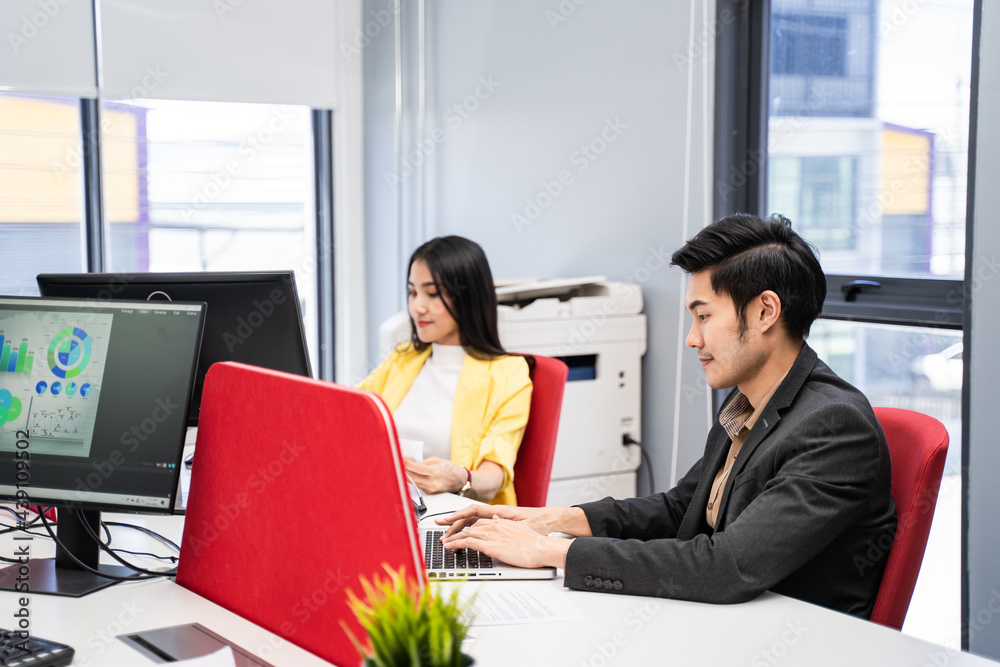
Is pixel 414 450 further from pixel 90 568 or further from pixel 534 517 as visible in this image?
pixel 90 568

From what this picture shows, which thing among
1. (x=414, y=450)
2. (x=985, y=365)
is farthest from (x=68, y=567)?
(x=985, y=365)

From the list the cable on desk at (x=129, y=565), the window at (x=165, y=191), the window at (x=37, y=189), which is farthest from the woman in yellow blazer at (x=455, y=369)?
the window at (x=37, y=189)

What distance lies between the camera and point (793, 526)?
1227 millimetres

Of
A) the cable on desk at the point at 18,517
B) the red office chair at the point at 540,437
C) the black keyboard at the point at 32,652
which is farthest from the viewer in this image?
the red office chair at the point at 540,437

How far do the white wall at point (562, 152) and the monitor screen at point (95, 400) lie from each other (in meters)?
1.72

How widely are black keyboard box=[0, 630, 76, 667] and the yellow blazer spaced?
109cm

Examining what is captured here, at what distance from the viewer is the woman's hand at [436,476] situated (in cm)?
187

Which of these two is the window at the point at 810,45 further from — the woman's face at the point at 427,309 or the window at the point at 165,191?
the window at the point at 165,191

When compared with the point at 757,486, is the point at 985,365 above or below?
above

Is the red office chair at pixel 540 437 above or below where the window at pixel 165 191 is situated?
below

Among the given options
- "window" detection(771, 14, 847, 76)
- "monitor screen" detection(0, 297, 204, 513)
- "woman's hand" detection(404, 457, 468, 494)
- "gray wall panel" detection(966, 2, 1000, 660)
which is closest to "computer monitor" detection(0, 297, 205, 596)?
"monitor screen" detection(0, 297, 204, 513)

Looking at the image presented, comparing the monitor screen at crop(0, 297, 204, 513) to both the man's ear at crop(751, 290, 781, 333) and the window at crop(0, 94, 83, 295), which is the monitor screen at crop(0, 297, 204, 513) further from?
the window at crop(0, 94, 83, 295)

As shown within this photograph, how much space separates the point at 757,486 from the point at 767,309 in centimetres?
29

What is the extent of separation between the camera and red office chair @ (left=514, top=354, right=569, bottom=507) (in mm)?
2074
